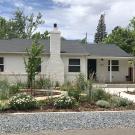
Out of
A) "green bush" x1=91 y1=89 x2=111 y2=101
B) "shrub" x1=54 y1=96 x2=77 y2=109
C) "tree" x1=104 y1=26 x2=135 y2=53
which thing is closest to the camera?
"shrub" x1=54 y1=96 x2=77 y2=109

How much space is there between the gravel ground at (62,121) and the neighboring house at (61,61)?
17.4 m

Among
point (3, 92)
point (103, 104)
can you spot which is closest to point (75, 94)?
point (103, 104)

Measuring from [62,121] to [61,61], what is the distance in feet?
67.9

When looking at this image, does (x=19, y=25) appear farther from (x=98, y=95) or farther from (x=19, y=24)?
(x=98, y=95)

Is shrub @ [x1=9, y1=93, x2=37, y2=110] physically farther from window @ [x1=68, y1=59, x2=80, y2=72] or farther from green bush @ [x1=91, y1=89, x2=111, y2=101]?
window @ [x1=68, y1=59, x2=80, y2=72]

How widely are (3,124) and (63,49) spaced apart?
23.5 m

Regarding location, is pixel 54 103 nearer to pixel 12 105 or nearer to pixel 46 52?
pixel 12 105

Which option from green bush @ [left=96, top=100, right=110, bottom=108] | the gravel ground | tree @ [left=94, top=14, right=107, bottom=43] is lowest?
the gravel ground

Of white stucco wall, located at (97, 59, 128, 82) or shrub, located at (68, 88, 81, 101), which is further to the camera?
white stucco wall, located at (97, 59, 128, 82)

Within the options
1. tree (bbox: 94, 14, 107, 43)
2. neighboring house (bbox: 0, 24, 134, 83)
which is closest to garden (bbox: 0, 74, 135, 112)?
neighboring house (bbox: 0, 24, 134, 83)

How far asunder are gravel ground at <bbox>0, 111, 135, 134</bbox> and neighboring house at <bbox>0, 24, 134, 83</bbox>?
1742 cm

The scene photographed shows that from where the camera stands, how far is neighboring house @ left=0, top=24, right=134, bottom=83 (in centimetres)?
3369

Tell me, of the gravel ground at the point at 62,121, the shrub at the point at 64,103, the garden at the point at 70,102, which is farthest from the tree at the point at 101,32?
the gravel ground at the point at 62,121

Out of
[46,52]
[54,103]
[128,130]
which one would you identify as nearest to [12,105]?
[54,103]
